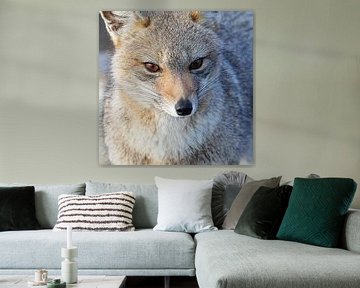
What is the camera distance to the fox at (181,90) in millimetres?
4941

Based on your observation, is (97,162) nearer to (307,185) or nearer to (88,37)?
(88,37)

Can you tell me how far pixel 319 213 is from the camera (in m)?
3.60

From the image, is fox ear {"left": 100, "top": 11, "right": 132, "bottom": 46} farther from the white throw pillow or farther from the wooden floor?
the wooden floor

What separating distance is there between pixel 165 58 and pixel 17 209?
172 centimetres

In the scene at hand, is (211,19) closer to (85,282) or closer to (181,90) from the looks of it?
(181,90)

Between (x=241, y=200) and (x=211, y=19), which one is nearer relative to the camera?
(x=241, y=200)

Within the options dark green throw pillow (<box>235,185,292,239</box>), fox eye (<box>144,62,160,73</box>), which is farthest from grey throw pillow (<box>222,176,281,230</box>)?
fox eye (<box>144,62,160,73</box>)

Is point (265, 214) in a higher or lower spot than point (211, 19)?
lower

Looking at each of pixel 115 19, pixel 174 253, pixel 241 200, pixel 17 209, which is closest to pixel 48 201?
pixel 17 209

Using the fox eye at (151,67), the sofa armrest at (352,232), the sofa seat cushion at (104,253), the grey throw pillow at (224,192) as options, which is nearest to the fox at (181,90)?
the fox eye at (151,67)

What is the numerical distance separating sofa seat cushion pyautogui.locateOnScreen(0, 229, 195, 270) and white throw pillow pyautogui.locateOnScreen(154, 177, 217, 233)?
381 millimetres

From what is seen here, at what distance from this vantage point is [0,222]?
4.32m

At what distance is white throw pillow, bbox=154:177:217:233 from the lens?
431 centimetres

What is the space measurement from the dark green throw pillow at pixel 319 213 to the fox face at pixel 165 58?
1513 millimetres
